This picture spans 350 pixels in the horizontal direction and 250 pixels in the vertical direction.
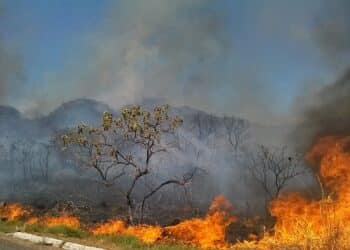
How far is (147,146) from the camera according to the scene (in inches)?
1512

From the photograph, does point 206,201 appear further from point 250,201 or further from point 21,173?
point 21,173

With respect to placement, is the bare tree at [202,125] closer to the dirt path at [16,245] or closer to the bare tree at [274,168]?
the bare tree at [274,168]

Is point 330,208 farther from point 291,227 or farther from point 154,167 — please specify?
point 154,167

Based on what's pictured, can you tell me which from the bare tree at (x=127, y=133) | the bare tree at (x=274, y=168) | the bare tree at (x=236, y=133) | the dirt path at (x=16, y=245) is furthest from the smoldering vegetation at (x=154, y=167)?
the dirt path at (x=16, y=245)

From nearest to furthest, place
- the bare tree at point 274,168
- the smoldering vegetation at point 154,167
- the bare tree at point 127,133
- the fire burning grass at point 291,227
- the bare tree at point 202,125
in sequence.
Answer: the fire burning grass at point 291,227 < the bare tree at point 127,133 < the bare tree at point 274,168 < the smoldering vegetation at point 154,167 < the bare tree at point 202,125

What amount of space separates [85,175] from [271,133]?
48.9 meters

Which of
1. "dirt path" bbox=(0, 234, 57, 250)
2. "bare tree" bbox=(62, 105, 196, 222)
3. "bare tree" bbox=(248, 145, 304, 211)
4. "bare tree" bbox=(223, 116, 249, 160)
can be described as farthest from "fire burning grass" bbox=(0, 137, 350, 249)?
"bare tree" bbox=(223, 116, 249, 160)

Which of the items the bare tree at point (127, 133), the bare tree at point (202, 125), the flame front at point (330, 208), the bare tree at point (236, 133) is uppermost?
the bare tree at point (202, 125)

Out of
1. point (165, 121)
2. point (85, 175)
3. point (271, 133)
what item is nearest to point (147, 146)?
point (165, 121)

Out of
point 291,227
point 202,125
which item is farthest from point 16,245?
point 202,125

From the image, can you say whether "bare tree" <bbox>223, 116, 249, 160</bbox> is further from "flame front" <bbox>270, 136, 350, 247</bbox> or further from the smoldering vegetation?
"flame front" <bbox>270, 136, 350, 247</bbox>

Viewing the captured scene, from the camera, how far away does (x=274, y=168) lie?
69.9m

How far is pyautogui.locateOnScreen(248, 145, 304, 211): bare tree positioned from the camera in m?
64.5

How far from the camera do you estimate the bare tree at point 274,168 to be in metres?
64.5
